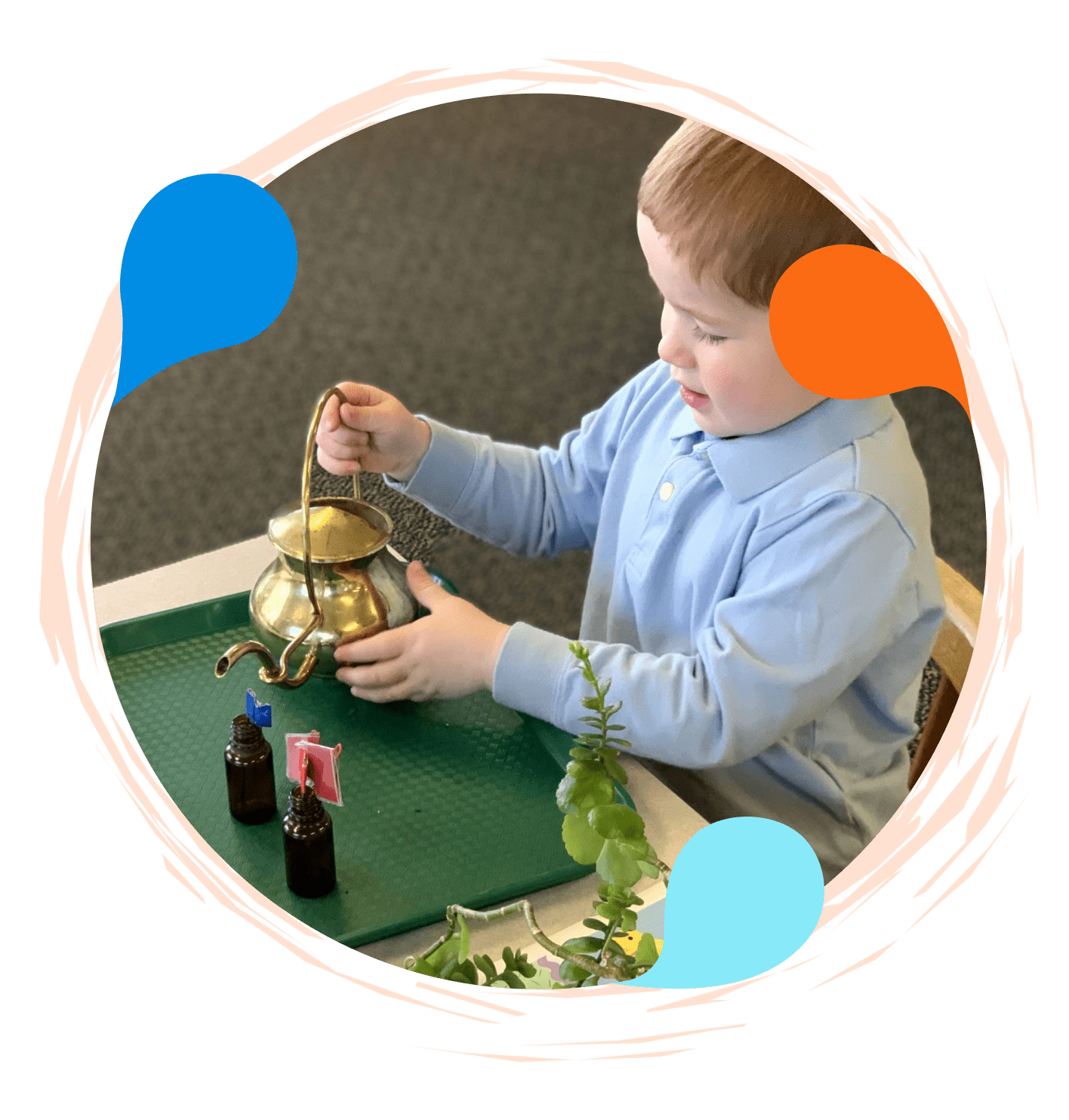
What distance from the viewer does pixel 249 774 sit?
2.58ft

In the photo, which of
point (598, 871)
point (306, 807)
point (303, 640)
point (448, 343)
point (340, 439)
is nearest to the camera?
point (598, 871)

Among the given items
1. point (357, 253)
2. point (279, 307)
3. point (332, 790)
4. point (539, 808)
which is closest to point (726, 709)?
point (539, 808)

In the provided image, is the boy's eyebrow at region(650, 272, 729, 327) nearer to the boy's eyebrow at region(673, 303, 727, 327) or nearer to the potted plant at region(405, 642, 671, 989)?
the boy's eyebrow at region(673, 303, 727, 327)

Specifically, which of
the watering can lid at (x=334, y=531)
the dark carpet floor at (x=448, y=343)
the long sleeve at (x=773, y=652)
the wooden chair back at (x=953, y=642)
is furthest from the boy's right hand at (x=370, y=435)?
the dark carpet floor at (x=448, y=343)

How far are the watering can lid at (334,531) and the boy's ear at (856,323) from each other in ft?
1.10

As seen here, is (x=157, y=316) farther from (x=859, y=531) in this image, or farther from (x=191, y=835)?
(x=859, y=531)

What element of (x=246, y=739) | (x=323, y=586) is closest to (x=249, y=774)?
(x=246, y=739)

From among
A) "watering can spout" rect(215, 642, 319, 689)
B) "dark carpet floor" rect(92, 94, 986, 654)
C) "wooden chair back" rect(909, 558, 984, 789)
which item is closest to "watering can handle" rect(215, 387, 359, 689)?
"watering can spout" rect(215, 642, 319, 689)

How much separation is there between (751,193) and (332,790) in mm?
433

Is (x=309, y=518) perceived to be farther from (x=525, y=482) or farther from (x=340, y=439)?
(x=525, y=482)

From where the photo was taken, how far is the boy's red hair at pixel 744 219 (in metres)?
0.74

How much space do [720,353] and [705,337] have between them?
0.05 ft

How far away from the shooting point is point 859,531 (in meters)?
0.79

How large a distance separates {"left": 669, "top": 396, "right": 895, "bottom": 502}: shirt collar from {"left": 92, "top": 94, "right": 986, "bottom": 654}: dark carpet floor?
1.07 metres
